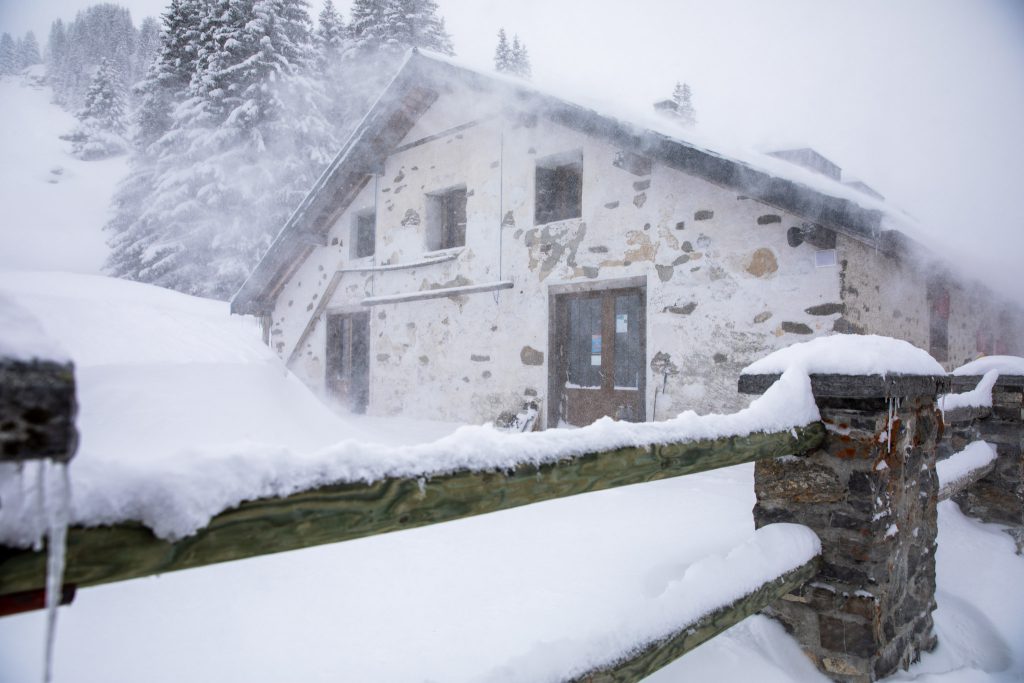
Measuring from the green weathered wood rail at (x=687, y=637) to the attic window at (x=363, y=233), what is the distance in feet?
27.1

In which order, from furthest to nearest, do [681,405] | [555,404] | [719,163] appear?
[555,404] → [681,405] → [719,163]

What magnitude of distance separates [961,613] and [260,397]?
388 cm

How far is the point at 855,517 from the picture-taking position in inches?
82.9

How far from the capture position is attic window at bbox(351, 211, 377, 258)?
9188 millimetres

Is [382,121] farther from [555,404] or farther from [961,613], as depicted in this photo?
[961,613]

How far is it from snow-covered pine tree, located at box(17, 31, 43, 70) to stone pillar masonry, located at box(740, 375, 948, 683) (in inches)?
2551

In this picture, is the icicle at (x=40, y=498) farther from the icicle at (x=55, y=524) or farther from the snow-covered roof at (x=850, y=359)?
the snow-covered roof at (x=850, y=359)

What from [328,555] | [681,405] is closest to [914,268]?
[681,405]

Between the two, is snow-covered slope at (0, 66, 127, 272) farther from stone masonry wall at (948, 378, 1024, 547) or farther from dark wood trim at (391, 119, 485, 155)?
stone masonry wall at (948, 378, 1024, 547)

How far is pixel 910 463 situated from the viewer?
2402 millimetres

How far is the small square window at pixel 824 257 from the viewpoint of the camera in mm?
4762

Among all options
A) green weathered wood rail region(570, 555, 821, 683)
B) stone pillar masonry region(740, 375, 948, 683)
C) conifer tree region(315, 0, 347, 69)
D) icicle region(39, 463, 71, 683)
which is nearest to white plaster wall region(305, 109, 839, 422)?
stone pillar masonry region(740, 375, 948, 683)

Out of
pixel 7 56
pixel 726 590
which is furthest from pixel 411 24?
pixel 7 56

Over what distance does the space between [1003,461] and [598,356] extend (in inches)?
142
